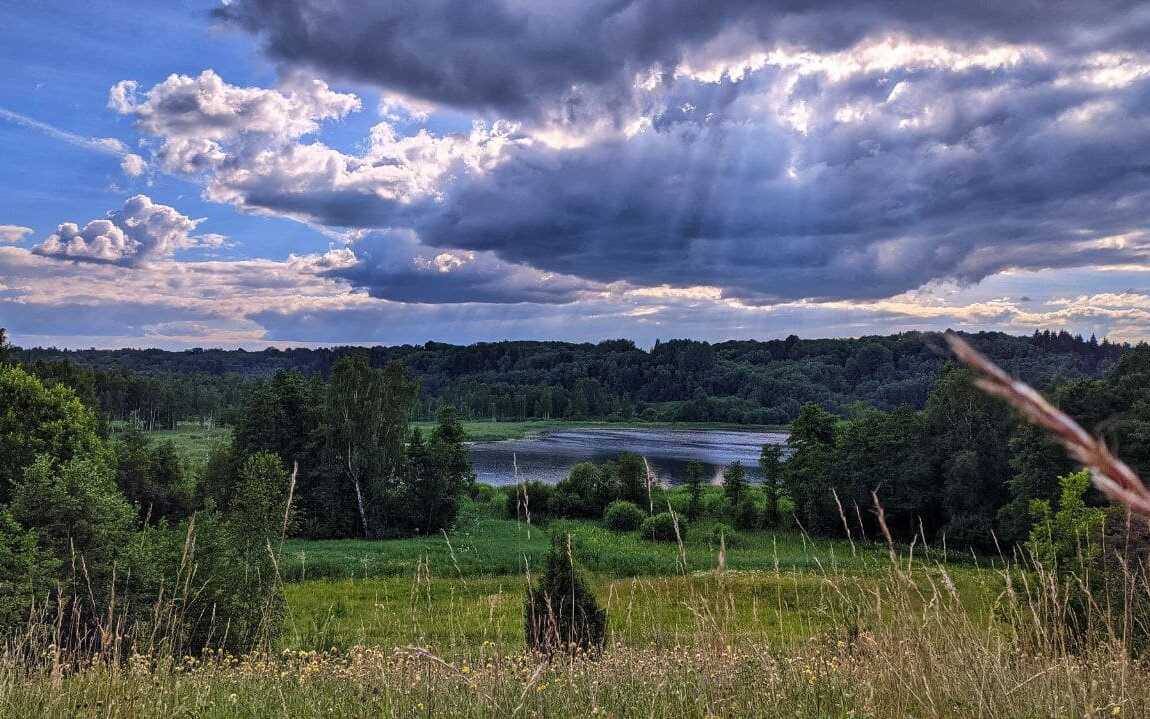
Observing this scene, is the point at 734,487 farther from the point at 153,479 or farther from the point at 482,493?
the point at 153,479

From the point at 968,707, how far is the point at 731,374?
542 ft

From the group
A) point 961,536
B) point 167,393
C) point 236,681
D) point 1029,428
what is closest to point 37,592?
point 236,681

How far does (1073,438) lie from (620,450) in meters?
86.8

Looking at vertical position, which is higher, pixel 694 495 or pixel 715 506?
pixel 694 495

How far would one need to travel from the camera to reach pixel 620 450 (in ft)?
285

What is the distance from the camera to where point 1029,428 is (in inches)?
1283

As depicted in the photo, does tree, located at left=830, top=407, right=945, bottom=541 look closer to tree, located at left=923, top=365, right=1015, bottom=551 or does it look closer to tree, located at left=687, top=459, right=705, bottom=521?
tree, located at left=923, top=365, right=1015, bottom=551

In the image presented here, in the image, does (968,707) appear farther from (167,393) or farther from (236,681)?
(167,393)

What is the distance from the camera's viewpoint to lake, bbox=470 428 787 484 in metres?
69.7

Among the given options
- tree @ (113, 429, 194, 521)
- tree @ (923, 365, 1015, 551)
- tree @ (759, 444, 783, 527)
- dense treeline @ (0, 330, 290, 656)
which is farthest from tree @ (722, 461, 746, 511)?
dense treeline @ (0, 330, 290, 656)

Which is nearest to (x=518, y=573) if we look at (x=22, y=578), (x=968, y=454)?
(x=22, y=578)

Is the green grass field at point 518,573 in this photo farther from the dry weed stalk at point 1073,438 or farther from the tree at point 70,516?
the dry weed stalk at point 1073,438

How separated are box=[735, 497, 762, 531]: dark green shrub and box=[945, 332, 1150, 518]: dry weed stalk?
50.6 metres

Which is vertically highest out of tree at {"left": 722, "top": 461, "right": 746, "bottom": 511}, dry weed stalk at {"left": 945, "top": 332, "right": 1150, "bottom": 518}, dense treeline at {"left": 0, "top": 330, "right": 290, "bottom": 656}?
dry weed stalk at {"left": 945, "top": 332, "right": 1150, "bottom": 518}
